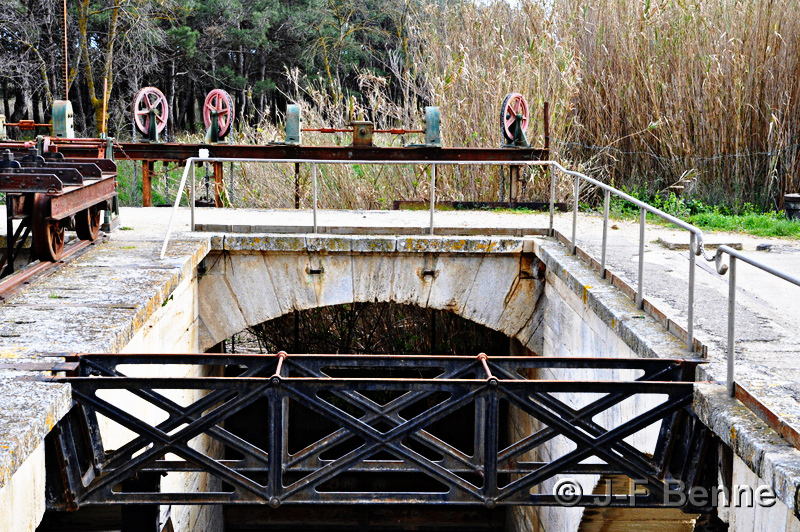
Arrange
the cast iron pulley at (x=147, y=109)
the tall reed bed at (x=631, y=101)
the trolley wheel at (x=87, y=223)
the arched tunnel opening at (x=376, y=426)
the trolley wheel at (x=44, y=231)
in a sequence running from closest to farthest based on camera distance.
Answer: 1. the trolley wheel at (x=44, y=231)
2. the trolley wheel at (x=87, y=223)
3. the arched tunnel opening at (x=376, y=426)
4. the tall reed bed at (x=631, y=101)
5. the cast iron pulley at (x=147, y=109)

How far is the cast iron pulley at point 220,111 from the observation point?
12.8 metres

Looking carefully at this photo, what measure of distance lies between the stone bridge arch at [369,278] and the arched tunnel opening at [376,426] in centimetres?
162

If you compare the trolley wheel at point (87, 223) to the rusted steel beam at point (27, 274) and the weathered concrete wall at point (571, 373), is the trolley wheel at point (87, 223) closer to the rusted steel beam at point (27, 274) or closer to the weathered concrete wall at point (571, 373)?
the rusted steel beam at point (27, 274)

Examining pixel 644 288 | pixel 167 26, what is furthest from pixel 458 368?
pixel 167 26

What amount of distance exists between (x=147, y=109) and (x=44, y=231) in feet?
20.0

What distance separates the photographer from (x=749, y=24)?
1270 cm

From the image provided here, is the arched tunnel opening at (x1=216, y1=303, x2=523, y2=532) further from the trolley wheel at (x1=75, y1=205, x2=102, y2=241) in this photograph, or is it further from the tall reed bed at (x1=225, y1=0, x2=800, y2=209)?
the trolley wheel at (x1=75, y1=205, x2=102, y2=241)

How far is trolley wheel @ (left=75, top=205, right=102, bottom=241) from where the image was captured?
27.3 feet

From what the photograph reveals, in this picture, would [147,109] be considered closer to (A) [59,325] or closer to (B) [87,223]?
(B) [87,223]

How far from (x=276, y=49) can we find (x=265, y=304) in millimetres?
24988

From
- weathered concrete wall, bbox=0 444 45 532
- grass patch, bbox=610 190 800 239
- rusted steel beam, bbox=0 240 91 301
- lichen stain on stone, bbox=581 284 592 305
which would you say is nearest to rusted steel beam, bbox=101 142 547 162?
grass patch, bbox=610 190 800 239

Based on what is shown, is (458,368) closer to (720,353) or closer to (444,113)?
(720,353)

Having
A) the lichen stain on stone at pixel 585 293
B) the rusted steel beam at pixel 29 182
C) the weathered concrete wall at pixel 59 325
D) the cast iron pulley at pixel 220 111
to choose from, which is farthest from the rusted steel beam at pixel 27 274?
the cast iron pulley at pixel 220 111

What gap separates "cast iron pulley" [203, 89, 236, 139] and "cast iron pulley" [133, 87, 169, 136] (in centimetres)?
59
